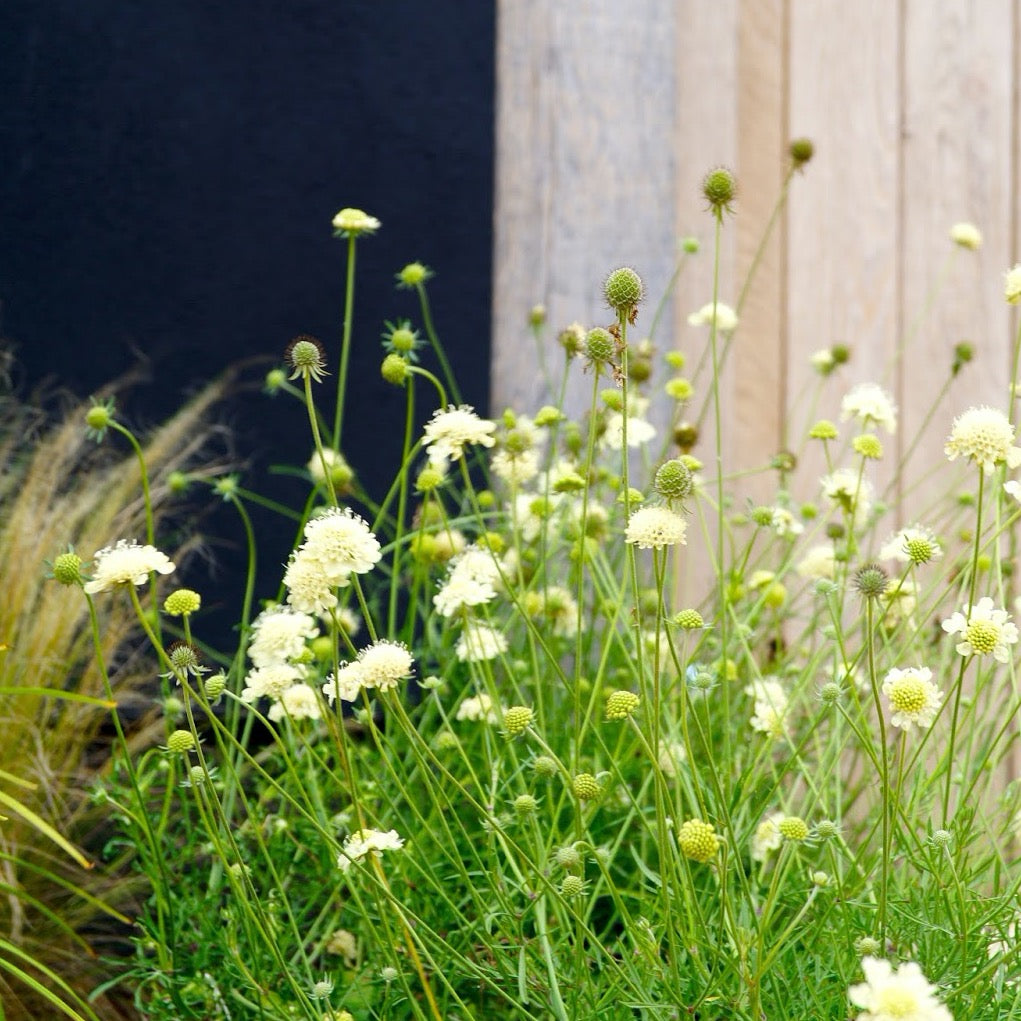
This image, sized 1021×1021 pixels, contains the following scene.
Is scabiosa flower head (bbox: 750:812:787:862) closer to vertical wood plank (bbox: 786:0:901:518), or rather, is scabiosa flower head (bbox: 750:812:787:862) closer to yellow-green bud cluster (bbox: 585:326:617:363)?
yellow-green bud cluster (bbox: 585:326:617:363)

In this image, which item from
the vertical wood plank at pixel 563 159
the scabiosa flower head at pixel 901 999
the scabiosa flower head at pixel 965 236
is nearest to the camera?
the scabiosa flower head at pixel 901 999

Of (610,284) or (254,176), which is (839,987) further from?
(254,176)

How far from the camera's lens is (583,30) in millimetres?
2742

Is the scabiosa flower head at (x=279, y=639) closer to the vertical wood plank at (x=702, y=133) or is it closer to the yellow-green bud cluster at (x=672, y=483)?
the yellow-green bud cluster at (x=672, y=483)

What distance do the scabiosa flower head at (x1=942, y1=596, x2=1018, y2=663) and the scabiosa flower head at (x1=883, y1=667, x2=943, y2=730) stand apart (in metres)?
0.05

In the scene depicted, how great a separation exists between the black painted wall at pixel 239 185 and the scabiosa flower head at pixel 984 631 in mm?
1465

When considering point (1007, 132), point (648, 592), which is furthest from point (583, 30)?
point (648, 592)

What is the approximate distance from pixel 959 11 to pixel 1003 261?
54 centimetres

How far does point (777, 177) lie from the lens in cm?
287

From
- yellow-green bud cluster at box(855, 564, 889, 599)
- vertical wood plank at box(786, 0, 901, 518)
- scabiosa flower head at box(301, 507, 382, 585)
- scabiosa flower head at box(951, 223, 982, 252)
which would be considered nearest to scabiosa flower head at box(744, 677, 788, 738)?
yellow-green bud cluster at box(855, 564, 889, 599)

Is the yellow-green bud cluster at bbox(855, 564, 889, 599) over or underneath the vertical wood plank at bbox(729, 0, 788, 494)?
underneath

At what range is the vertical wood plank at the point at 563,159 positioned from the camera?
2.73 metres

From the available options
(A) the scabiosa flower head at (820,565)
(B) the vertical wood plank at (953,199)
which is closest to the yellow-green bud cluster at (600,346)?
(A) the scabiosa flower head at (820,565)

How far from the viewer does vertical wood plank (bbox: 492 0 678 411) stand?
8.95 ft
